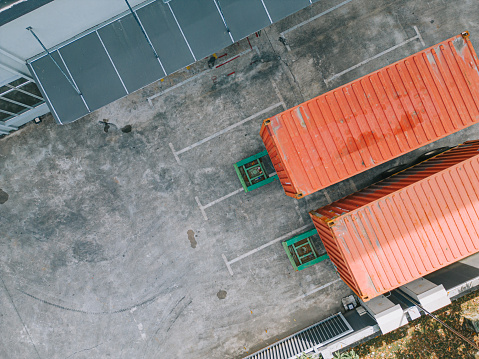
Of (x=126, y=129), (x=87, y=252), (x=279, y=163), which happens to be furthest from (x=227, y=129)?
(x=87, y=252)

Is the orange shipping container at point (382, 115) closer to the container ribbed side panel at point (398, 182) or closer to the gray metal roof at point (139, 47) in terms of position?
the container ribbed side panel at point (398, 182)

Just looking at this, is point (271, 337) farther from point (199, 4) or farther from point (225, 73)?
point (199, 4)

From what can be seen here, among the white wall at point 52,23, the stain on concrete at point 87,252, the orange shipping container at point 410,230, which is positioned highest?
the white wall at point 52,23

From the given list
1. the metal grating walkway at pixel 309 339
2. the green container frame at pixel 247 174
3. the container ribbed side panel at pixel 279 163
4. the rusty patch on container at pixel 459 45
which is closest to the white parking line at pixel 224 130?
the green container frame at pixel 247 174

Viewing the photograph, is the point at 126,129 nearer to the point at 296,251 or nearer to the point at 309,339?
the point at 296,251

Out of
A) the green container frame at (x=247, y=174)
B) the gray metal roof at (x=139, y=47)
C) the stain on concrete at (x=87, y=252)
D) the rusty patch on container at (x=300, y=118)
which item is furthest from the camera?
the stain on concrete at (x=87, y=252)

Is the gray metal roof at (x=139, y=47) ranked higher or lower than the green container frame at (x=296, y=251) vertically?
higher

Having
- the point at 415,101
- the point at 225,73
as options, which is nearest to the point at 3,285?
the point at 225,73
